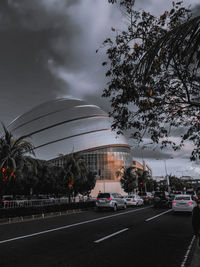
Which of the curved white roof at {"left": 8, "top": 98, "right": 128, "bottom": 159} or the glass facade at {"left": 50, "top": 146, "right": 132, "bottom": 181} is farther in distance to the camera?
the curved white roof at {"left": 8, "top": 98, "right": 128, "bottom": 159}

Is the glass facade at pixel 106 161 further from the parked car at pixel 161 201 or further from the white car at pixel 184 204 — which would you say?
the white car at pixel 184 204

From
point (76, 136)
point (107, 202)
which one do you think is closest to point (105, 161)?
point (76, 136)

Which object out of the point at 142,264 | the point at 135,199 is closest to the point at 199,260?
the point at 142,264

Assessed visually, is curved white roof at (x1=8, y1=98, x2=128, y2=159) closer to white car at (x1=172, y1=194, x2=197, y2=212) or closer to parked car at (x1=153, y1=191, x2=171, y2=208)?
parked car at (x1=153, y1=191, x2=171, y2=208)

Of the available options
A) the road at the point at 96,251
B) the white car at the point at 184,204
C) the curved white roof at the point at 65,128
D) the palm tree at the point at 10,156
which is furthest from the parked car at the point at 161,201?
the curved white roof at the point at 65,128

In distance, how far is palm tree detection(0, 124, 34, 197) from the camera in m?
14.6

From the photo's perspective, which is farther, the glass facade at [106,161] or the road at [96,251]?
the glass facade at [106,161]

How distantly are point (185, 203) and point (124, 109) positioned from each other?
11.6 meters

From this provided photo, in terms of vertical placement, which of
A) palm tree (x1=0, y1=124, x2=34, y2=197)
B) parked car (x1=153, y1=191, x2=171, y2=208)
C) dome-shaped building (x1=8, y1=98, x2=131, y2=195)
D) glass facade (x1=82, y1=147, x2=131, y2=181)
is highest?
dome-shaped building (x1=8, y1=98, x2=131, y2=195)

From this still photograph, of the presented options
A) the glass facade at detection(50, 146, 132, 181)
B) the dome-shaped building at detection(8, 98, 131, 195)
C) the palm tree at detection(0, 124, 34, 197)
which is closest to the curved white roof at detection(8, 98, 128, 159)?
the dome-shaped building at detection(8, 98, 131, 195)

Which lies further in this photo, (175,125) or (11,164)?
(11,164)

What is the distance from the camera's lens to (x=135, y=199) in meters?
30.2

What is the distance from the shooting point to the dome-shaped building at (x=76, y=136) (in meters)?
71.1

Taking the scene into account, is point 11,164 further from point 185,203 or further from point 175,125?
point 185,203
